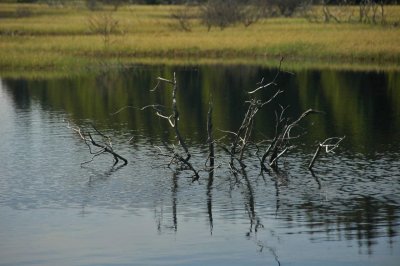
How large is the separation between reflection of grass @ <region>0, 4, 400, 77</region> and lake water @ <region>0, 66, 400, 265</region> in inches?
622

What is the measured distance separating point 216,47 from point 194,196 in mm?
34767

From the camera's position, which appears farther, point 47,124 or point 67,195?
point 47,124

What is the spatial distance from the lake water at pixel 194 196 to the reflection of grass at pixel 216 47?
15.8 metres

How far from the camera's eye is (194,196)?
780 inches

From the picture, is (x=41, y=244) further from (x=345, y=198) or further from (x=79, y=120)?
(x=79, y=120)

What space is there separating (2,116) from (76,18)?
47910 mm

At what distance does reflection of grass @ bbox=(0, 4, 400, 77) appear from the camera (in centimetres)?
4981

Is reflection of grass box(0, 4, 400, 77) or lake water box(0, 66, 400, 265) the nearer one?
lake water box(0, 66, 400, 265)

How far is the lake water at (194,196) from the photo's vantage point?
1606cm

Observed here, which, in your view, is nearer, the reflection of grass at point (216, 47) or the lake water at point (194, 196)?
the lake water at point (194, 196)

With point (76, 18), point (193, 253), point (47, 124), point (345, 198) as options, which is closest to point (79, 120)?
point (47, 124)

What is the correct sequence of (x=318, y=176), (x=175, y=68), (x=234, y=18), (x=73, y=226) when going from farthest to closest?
(x=234, y=18)
(x=175, y=68)
(x=318, y=176)
(x=73, y=226)

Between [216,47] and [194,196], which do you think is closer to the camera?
[194,196]

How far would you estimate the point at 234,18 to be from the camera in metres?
69.9
